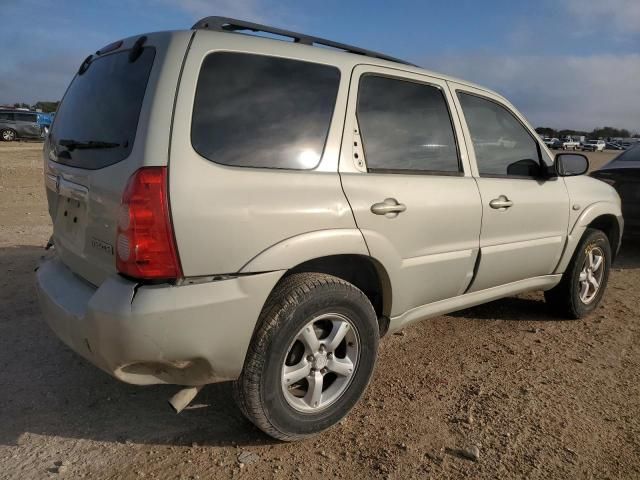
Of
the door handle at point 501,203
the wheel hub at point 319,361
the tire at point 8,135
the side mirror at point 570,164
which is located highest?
the side mirror at point 570,164

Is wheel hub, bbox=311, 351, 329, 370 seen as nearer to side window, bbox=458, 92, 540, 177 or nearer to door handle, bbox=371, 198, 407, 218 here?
door handle, bbox=371, 198, 407, 218

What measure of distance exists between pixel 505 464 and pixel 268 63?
7.30ft

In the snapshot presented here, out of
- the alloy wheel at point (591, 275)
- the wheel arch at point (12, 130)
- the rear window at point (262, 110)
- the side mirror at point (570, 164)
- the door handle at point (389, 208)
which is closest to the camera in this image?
the rear window at point (262, 110)

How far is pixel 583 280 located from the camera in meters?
4.45

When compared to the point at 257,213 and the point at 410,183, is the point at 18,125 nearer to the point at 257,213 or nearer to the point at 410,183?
the point at 410,183

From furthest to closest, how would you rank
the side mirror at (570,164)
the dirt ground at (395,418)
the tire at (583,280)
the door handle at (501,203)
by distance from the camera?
the tire at (583,280)
the side mirror at (570,164)
the door handle at (501,203)
the dirt ground at (395,418)

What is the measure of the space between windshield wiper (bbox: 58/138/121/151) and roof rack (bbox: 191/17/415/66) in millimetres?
665

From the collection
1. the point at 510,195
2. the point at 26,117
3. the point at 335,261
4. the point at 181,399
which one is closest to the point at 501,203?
the point at 510,195

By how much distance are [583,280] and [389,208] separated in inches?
103

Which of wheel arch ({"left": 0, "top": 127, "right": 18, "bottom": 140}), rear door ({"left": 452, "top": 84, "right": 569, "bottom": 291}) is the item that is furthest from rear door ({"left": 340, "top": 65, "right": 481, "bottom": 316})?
wheel arch ({"left": 0, "top": 127, "right": 18, "bottom": 140})

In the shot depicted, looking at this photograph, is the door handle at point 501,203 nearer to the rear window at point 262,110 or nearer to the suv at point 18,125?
the rear window at point 262,110

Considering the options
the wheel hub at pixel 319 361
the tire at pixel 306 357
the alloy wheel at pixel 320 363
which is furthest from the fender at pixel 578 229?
the wheel hub at pixel 319 361

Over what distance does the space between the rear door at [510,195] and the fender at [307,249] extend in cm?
117

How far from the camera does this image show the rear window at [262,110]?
7.32 feet
